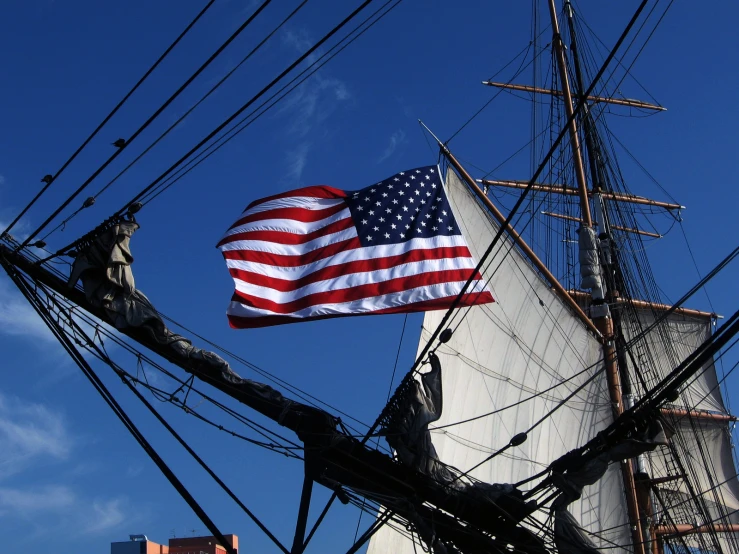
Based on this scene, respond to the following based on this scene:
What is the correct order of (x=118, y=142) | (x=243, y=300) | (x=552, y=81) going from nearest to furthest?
(x=118, y=142), (x=243, y=300), (x=552, y=81)

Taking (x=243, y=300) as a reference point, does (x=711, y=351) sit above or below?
below

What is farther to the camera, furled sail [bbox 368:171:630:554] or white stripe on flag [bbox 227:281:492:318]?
furled sail [bbox 368:171:630:554]

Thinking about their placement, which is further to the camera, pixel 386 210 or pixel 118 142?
pixel 386 210

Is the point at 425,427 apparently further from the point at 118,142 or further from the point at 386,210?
the point at 118,142

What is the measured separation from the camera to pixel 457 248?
17172 mm

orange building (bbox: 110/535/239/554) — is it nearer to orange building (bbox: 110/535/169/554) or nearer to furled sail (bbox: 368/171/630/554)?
orange building (bbox: 110/535/169/554)

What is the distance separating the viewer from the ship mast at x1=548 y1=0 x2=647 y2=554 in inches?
1071

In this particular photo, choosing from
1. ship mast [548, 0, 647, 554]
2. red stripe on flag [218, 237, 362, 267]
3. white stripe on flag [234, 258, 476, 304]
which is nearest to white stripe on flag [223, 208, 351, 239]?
red stripe on flag [218, 237, 362, 267]

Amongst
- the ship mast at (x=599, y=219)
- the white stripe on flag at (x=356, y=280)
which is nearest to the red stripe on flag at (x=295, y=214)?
the white stripe on flag at (x=356, y=280)

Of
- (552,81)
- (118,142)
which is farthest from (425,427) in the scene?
(552,81)

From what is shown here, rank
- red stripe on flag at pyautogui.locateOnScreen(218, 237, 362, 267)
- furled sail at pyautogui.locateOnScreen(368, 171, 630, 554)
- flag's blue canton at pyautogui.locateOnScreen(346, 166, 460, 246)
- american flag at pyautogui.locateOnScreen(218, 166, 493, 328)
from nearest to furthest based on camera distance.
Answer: american flag at pyautogui.locateOnScreen(218, 166, 493, 328), red stripe on flag at pyautogui.locateOnScreen(218, 237, 362, 267), flag's blue canton at pyautogui.locateOnScreen(346, 166, 460, 246), furled sail at pyautogui.locateOnScreen(368, 171, 630, 554)

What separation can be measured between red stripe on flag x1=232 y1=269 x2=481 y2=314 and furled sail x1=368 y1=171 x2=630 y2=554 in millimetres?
11772

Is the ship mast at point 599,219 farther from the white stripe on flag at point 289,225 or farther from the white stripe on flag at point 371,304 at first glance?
the white stripe on flag at point 371,304

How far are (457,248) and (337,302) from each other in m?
2.38
